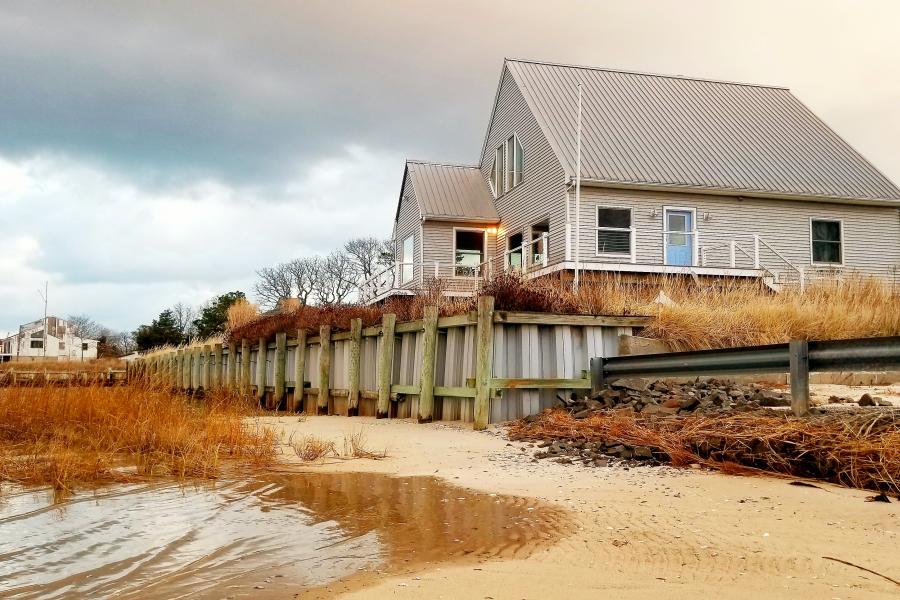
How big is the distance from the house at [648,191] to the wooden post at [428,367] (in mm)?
9680

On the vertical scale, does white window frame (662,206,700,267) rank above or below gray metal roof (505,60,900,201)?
below

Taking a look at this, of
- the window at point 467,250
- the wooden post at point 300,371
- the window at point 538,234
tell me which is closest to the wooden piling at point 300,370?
the wooden post at point 300,371

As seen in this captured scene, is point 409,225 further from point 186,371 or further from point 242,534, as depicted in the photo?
point 242,534

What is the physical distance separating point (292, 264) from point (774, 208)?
1891 inches

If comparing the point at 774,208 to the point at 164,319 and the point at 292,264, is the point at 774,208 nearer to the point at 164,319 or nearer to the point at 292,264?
the point at 292,264

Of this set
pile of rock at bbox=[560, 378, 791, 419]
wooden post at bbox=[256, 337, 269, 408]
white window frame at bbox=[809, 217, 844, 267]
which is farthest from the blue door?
pile of rock at bbox=[560, 378, 791, 419]

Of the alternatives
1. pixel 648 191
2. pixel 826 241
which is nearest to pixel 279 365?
pixel 648 191

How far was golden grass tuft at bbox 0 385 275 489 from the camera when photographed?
7111 mm

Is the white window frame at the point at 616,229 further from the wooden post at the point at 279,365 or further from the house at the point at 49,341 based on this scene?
the house at the point at 49,341

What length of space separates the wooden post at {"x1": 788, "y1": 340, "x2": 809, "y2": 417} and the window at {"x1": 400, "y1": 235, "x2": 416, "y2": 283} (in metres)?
22.3

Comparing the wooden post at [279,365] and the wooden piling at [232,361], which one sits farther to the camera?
the wooden piling at [232,361]

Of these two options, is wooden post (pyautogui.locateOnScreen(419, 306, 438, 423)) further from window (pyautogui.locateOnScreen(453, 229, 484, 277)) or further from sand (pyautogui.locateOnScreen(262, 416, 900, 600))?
window (pyautogui.locateOnScreen(453, 229, 484, 277))

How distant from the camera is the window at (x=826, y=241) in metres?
26.2

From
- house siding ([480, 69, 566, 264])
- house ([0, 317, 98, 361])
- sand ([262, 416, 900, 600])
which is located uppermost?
house siding ([480, 69, 566, 264])
